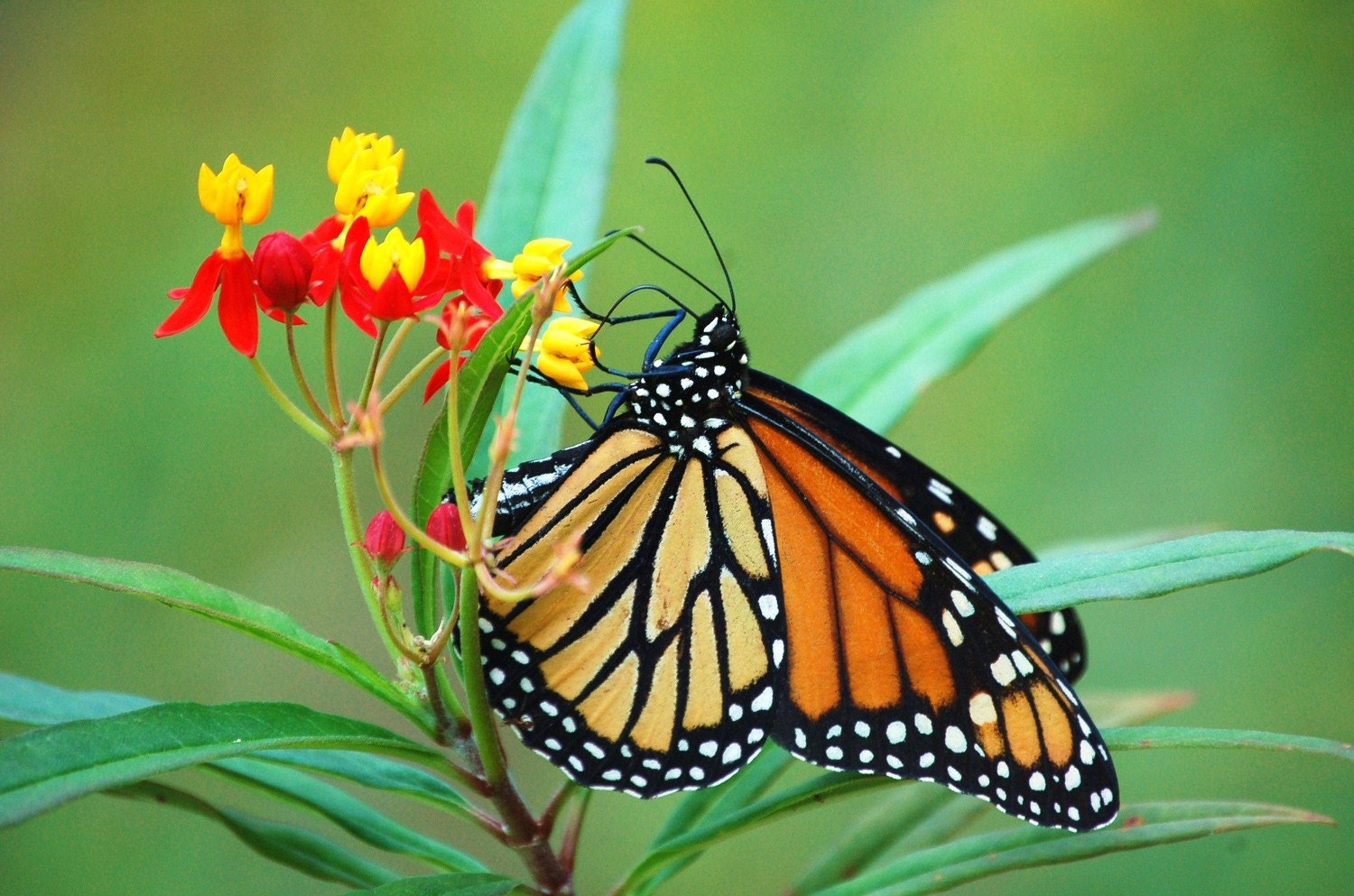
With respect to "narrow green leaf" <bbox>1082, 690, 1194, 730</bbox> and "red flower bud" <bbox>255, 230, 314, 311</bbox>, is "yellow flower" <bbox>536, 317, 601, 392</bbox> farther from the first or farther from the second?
"narrow green leaf" <bbox>1082, 690, 1194, 730</bbox>

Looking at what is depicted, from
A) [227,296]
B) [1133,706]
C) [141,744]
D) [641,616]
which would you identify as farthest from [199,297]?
[1133,706]

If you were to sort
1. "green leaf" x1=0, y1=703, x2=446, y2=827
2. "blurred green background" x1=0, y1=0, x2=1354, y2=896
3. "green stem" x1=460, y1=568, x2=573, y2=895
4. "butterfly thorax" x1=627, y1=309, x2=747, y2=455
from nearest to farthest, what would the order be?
"green leaf" x1=0, y1=703, x2=446, y2=827 < "green stem" x1=460, y1=568, x2=573, y2=895 < "butterfly thorax" x1=627, y1=309, x2=747, y2=455 < "blurred green background" x1=0, y1=0, x2=1354, y2=896

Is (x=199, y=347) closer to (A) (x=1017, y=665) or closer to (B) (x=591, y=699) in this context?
(B) (x=591, y=699)

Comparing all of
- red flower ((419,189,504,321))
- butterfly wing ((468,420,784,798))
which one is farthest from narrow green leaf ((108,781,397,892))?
red flower ((419,189,504,321))

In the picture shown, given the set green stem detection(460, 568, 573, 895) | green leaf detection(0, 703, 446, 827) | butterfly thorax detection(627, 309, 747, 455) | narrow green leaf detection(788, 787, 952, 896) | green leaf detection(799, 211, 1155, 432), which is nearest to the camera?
green leaf detection(0, 703, 446, 827)

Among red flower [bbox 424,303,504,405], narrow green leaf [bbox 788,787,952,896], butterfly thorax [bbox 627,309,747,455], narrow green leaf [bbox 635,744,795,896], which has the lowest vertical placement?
narrow green leaf [bbox 788,787,952,896]

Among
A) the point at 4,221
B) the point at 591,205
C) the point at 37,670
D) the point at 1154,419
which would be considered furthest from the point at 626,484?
the point at 4,221

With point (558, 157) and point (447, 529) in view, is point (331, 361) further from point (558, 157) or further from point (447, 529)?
point (558, 157)
